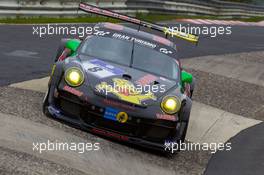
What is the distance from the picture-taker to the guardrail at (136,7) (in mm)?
17938

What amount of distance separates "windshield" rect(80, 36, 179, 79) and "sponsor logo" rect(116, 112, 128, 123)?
1.16 meters

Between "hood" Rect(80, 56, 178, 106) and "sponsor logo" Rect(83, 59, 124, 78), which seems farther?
"sponsor logo" Rect(83, 59, 124, 78)

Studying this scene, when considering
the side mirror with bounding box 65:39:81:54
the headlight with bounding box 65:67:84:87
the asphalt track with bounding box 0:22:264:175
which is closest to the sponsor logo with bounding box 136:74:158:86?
the headlight with bounding box 65:67:84:87

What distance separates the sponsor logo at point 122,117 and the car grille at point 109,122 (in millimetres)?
41

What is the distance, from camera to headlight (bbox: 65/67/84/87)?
709cm

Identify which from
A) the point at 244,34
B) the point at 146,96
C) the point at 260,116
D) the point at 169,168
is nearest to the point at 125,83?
the point at 146,96

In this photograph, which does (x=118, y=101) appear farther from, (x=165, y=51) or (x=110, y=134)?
(x=165, y=51)

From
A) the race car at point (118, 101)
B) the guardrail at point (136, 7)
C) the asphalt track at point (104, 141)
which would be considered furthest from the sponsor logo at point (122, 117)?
the guardrail at point (136, 7)

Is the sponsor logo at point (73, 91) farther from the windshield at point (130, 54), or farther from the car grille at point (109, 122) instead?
the windshield at point (130, 54)

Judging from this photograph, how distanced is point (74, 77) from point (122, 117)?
29.2 inches

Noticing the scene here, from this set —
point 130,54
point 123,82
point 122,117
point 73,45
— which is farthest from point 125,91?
point 73,45

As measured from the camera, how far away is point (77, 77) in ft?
23.4

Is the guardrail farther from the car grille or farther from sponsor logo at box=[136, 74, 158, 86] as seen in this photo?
the car grille

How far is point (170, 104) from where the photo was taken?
718cm
